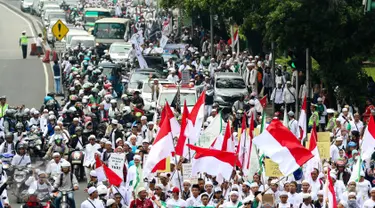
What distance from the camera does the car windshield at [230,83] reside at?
37819 mm

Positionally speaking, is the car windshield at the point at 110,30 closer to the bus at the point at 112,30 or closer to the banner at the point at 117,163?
the bus at the point at 112,30

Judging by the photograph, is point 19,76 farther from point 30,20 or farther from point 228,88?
point 30,20

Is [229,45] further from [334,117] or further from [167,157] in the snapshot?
[167,157]

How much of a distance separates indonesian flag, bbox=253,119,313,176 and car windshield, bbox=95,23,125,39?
36436 mm

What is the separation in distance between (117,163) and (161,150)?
72.0 inches

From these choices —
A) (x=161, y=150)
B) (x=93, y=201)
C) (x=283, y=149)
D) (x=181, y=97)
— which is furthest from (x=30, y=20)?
(x=283, y=149)

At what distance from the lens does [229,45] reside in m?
49.6

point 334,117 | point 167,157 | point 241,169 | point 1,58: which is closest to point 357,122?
point 334,117

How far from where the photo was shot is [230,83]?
37.9 m

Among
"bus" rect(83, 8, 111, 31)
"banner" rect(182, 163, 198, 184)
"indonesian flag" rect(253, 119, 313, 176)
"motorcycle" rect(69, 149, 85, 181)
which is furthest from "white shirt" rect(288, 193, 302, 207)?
"bus" rect(83, 8, 111, 31)

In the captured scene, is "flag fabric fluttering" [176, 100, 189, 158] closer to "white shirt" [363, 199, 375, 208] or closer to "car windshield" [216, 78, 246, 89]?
"white shirt" [363, 199, 375, 208]

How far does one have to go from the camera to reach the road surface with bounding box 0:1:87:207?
3988cm

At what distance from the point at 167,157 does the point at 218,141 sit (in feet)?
5.01

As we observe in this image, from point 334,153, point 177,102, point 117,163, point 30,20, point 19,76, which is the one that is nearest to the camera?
point 117,163
